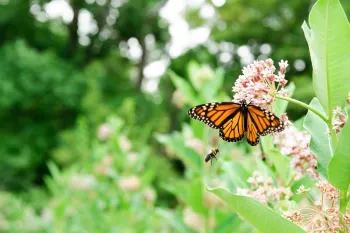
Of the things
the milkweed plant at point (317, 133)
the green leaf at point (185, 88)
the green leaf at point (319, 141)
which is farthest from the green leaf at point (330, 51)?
the green leaf at point (185, 88)

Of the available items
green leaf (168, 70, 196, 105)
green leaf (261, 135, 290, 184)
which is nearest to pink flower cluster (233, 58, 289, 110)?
green leaf (261, 135, 290, 184)

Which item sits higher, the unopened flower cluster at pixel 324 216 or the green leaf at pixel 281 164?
the green leaf at pixel 281 164

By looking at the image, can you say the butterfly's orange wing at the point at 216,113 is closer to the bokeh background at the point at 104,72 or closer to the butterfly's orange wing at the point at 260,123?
the butterfly's orange wing at the point at 260,123

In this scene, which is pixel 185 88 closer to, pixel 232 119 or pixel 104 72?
pixel 232 119

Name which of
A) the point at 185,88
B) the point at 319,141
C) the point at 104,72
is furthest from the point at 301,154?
the point at 104,72

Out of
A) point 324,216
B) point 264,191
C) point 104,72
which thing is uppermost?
point 104,72
